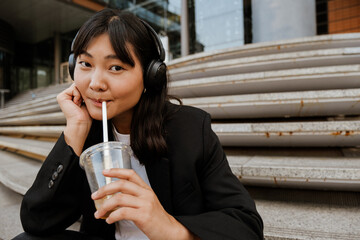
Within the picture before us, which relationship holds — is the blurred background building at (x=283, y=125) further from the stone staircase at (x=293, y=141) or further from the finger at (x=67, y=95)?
the finger at (x=67, y=95)

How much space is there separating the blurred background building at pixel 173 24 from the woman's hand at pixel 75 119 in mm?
1031

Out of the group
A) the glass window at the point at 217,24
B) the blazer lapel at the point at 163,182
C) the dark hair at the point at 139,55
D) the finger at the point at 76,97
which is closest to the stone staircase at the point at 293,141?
the blazer lapel at the point at 163,182

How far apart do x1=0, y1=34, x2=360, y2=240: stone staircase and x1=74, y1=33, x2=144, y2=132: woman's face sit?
107 cm

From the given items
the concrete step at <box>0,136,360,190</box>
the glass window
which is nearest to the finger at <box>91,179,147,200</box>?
the concrete step at <box>0,136,360,190</box>

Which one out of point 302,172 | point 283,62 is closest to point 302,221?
point 302,172

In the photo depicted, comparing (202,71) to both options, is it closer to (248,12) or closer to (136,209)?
(136,209)

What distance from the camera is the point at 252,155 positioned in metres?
2.28

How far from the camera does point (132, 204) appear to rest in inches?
25.1

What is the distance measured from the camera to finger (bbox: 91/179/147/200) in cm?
61

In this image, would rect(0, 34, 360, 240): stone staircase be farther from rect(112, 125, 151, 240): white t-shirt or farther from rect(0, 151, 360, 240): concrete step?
rect(112, 125, 151, 240): white t-shirt

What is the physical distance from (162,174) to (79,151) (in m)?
0.36

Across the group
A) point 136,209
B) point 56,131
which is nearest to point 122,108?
point 136,209

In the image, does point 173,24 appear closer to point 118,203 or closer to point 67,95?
point 67,95

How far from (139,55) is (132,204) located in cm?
61
